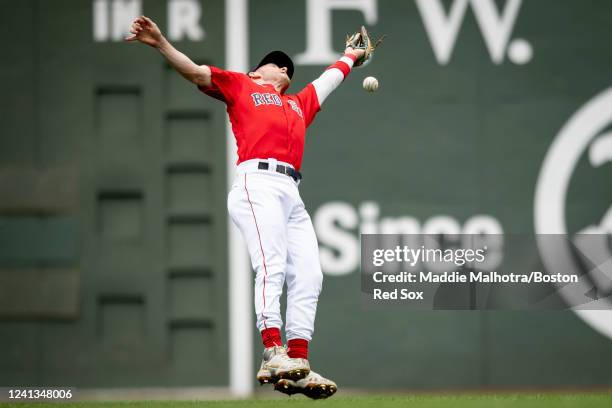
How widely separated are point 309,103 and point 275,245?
902 mm

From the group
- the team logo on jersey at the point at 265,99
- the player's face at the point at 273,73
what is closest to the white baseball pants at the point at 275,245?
the team logo on jersey at the point at 265,99

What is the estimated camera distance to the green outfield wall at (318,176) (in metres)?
7.10

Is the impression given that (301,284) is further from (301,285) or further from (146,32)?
(146,32)

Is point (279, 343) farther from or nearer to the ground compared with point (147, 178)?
nearer to the ground

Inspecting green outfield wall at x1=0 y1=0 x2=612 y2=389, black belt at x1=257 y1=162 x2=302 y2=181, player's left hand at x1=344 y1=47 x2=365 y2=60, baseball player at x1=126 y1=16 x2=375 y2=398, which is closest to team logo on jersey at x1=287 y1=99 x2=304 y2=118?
baseball player at x1=126 y1=16 x2=375 y2=398

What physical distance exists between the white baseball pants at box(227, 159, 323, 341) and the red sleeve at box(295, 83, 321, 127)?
19.1 inches

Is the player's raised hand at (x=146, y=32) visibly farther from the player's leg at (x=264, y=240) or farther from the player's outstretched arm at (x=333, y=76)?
the player's outstretched arm at (x=333, y=76)

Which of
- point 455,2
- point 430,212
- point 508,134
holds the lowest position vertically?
point 430,212

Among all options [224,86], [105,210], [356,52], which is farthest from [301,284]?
[105,210]

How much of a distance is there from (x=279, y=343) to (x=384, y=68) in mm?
2566

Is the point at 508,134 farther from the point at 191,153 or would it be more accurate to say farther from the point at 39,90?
the point at 39,90

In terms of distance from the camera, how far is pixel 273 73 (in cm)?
586

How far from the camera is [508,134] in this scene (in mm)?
7223

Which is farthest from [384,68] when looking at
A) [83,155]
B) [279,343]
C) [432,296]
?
[279,343]
